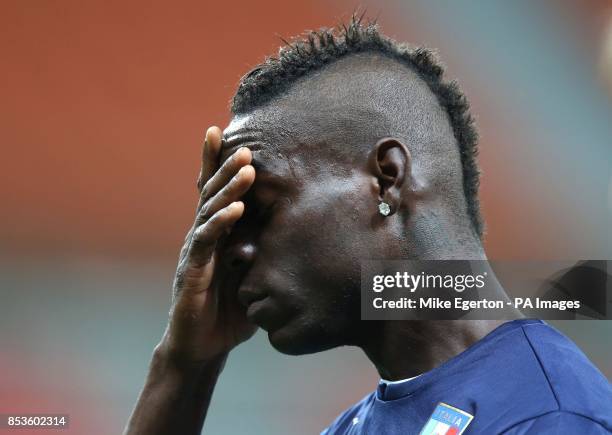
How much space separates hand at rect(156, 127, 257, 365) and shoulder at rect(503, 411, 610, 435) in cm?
57

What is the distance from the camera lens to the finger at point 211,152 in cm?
140

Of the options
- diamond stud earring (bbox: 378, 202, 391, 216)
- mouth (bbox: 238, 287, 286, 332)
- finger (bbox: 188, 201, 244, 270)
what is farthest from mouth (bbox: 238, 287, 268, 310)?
diamond stud earring (bbox: 378, 202, 391, 216)

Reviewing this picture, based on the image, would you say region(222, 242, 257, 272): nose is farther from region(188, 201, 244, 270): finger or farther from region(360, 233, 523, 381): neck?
region(360, 233, 523, 381): neck

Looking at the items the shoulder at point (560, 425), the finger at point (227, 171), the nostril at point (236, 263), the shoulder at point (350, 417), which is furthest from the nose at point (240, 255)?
the shoulder at point (560, 425)

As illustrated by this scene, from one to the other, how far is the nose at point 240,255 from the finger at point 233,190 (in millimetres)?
73

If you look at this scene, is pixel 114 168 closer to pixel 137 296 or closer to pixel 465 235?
pixel 137 296

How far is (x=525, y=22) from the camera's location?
3.58 m

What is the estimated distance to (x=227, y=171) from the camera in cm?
132

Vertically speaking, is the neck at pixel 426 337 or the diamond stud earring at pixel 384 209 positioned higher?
the diamond stud earring at pixel 384 209

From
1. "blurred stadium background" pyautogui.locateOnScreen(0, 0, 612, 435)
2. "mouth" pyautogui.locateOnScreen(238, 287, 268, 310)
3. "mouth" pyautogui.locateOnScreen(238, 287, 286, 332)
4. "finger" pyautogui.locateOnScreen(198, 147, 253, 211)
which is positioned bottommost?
"mouth" pyautogui.locateOnScreen(238, 287, 286, 332)

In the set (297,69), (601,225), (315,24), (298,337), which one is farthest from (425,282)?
(315,24)

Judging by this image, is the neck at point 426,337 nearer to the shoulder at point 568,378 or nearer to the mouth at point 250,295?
the shoulder at point 568,378

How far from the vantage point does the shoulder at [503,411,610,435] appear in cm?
97

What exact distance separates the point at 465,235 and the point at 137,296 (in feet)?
7.71
